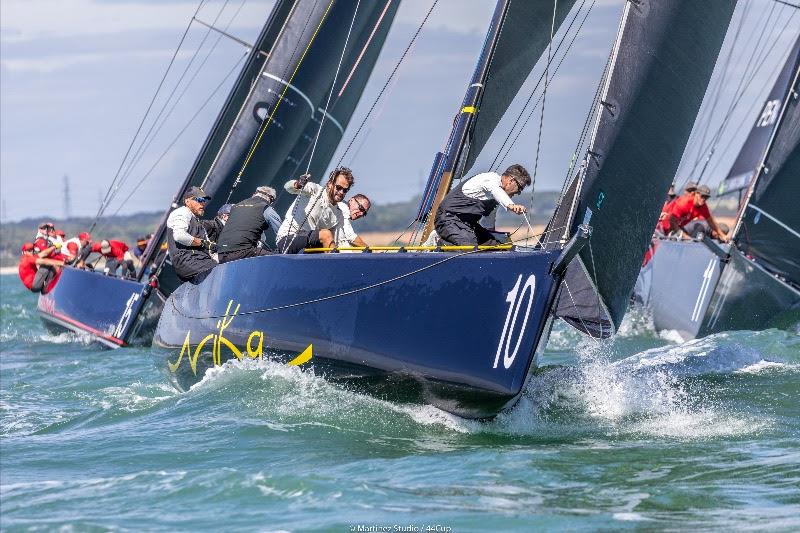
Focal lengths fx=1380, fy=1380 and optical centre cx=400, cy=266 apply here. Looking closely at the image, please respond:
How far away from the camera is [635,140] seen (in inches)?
316

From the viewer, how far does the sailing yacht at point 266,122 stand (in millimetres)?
13797

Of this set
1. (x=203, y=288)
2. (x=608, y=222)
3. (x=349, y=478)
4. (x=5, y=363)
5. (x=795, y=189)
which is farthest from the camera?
(x=5, y=363)

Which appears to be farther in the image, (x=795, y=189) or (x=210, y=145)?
(x=210, y=145)

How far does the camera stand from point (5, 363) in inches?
552

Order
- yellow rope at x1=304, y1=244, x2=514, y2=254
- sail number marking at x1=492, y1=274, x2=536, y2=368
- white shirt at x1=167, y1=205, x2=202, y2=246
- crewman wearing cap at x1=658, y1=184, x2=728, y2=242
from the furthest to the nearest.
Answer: crewman wearing cap at x1=658, y1=184, x2=728, y2=242
white shirt at x1=167, y1=205, x2=202, y2=246
yellow rope at x1=304, y1=244, x2=514, y2=254
sail number marking at x1=492, y1=274, x2=536, y2=368

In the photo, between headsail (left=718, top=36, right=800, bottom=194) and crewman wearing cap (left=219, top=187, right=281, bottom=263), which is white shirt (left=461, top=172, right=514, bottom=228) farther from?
headsail (left=718, top=36, right=800, bottom=194)

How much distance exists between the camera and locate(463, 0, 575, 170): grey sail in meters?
9.32

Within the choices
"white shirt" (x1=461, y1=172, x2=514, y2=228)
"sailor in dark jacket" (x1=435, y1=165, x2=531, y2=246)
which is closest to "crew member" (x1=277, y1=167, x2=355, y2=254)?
"sailor in dark jacket" (x1=435, y1=165, x2=531, y2=246)

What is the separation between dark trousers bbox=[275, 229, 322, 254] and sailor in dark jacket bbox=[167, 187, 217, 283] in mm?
919

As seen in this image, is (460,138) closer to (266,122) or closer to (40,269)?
(266,122)

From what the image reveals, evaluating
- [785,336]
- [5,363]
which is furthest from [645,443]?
[5,363]

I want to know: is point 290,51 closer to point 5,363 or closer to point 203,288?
point 5,363

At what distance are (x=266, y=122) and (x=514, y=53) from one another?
191 inches

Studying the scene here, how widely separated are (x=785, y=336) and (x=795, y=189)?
1.60 m
